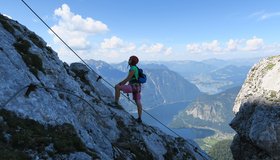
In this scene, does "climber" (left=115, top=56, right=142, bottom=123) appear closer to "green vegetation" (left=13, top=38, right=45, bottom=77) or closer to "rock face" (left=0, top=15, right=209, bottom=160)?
"rock face" (left=0, top=15, right=209, bottom=160)

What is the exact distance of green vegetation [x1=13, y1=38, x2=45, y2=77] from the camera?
2108 cm

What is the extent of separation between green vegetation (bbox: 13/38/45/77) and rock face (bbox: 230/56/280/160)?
24.6 metres

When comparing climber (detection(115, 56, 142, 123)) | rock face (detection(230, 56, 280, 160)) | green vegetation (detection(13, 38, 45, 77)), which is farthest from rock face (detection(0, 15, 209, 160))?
rock face (detection(230, 56, 280, 160))

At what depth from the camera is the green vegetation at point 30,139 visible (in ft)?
42.4

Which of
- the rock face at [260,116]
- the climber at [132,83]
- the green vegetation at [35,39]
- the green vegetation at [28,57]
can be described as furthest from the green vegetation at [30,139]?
the rock face at [260,116]

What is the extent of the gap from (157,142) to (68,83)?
42.0ft

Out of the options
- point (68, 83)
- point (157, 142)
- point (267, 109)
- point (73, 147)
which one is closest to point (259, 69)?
point (267, 109)

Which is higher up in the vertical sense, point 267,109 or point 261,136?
point 267,109

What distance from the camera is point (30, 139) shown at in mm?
13914

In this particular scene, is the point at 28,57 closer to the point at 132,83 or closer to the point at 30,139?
the point at 132,83

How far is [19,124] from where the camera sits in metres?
14.9

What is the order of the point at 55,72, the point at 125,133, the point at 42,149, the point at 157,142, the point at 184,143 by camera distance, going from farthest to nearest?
the point at 184,143, the point at 157,142, the point at 125,133, the point at 55,72, the point at 42,149

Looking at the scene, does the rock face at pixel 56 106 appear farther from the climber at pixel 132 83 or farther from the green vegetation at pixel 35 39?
the climber at pixel 132 83

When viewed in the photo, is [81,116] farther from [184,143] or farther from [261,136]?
[184,143]
